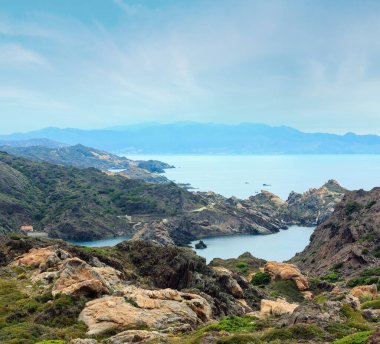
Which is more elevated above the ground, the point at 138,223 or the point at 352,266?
the point at 352,266

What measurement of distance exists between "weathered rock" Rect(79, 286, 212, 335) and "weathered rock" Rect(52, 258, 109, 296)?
157cm

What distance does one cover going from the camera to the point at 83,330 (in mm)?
21734

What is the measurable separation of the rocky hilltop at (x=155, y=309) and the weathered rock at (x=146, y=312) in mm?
57

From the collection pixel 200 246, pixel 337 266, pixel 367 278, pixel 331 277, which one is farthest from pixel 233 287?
pixel 200 246

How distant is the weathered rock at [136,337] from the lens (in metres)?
18.3

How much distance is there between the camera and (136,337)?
18734 millimetres

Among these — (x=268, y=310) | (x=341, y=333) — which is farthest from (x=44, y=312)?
(x=341, y=333)

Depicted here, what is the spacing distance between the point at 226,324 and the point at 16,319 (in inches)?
471

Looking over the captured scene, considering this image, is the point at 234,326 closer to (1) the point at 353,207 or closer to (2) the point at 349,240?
(2) the point at 349,240

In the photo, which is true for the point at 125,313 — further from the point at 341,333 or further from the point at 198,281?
the point at 198,281

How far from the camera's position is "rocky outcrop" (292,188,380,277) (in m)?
71.0

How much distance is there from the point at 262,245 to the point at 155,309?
5317 inches

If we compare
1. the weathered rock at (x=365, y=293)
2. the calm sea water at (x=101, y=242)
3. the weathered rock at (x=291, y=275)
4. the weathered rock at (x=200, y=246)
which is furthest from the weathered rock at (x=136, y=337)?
the calm sea water at (x=101, y=242)

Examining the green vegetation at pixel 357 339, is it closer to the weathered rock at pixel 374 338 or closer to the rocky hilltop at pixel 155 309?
the rocky hilltop at pixel 155 309
